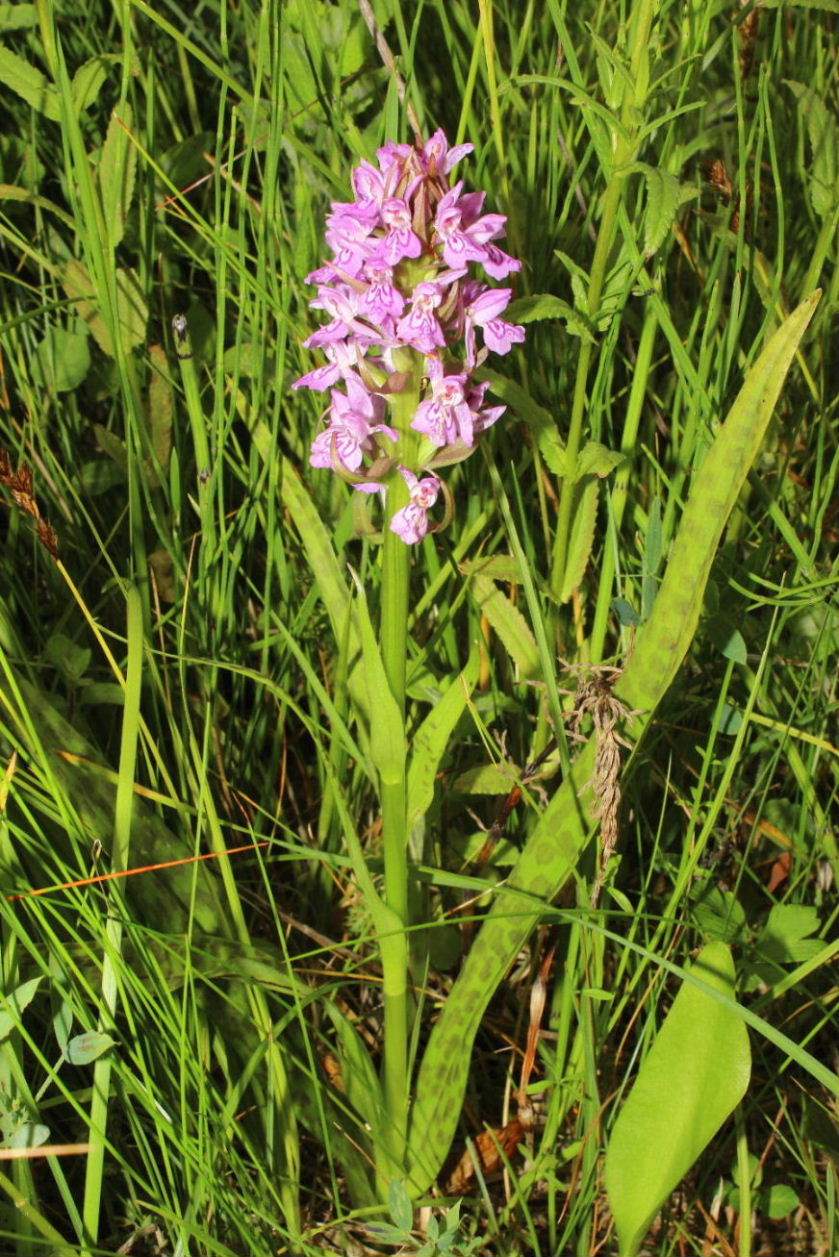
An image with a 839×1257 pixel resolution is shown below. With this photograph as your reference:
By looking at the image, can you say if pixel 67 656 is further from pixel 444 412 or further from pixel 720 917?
pixel 720 917

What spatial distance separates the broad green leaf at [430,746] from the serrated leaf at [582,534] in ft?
0.64

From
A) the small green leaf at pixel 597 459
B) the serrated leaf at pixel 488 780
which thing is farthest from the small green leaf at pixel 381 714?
the small green leaf at pixel 597 459

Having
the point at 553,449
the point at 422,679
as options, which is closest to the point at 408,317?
the point at 553,449

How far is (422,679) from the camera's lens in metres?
1.61

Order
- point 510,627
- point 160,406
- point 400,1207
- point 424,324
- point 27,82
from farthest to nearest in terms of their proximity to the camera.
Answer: point 160,406 < point 27,82 < point 510,627 < point 400,1207 < point 424,324

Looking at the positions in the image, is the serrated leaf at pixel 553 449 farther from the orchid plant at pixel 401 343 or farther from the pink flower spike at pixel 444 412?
the pink flower spike at pixel 444 412

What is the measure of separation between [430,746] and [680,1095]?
506 mm

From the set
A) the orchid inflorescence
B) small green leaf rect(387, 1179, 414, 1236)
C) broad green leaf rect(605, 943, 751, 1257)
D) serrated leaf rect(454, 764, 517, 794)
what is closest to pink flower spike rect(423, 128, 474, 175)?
the orchid inflorescence

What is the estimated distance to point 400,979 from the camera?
4.49ft

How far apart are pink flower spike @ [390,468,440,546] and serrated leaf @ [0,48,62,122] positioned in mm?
890

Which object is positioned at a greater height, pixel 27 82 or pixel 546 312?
pixel 27 82

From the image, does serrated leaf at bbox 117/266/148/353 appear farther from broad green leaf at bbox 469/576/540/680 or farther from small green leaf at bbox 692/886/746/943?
small green leaf at bbox 692/886/746/943

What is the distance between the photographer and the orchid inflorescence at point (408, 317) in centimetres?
106

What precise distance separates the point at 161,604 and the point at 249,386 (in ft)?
1.35
